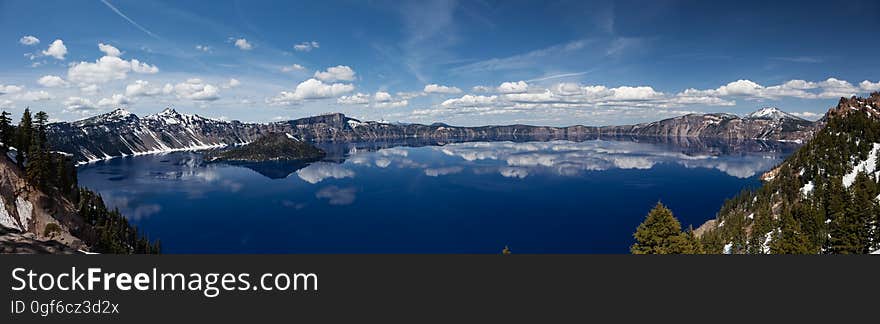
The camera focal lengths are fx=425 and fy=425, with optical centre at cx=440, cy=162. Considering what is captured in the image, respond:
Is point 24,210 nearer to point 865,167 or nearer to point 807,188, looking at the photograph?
point 807,188

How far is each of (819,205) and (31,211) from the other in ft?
559

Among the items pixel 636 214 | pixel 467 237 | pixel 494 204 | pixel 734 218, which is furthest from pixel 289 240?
pixel 734 218

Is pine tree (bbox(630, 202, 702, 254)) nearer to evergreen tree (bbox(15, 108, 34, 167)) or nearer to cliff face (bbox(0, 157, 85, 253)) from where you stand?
cliff face (bbox(0, 157, 85, 253))

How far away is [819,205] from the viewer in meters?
109

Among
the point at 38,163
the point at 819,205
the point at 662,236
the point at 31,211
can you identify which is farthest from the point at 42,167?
the point at 819,205

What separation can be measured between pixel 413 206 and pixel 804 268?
169298 millimetres

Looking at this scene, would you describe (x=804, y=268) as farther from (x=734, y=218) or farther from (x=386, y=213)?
(x=386, y=213)

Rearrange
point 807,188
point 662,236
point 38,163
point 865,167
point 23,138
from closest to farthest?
point 662,236 → point 38,163 → point 23,138 → point 865,167 → point 807,188

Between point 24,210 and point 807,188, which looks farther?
point 807,188

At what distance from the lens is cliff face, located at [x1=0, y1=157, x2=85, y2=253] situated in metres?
66.8

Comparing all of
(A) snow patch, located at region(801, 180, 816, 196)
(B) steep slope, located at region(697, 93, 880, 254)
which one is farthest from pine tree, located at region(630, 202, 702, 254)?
(A) snow patch, located at region(801, 180, 816, 196)

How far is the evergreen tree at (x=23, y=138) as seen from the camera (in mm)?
81500

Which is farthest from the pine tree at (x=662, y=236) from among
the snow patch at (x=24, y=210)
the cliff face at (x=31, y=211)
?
the snow patch at (x=24, y=210)

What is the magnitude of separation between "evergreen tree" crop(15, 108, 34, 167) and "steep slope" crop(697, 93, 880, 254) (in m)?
127
